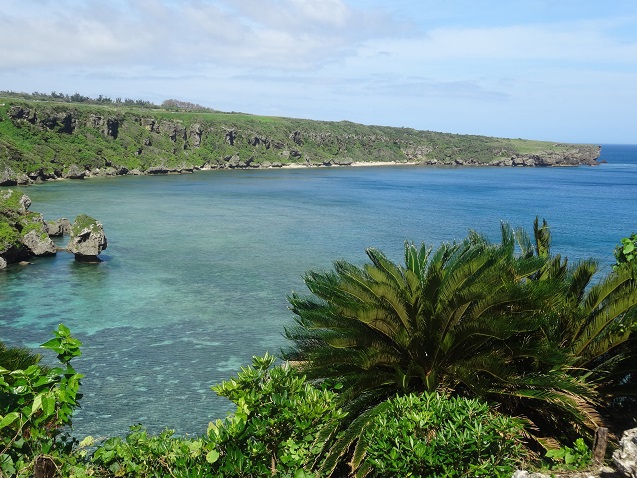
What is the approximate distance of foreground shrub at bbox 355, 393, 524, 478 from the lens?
6.87m

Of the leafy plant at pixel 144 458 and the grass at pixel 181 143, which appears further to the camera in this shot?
the grass at pixel 181 143

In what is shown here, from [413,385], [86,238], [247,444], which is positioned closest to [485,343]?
[413,385]

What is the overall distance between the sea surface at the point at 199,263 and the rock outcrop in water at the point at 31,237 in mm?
1096

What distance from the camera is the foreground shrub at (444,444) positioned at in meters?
6.87

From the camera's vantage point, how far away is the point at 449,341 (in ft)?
32.6

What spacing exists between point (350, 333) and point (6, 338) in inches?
751

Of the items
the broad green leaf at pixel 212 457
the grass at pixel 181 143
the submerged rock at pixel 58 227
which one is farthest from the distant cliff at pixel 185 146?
the broad green leaf at pixel 212 457

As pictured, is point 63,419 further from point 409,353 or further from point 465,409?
point 409,353

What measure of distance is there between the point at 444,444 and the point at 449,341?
3.19 m

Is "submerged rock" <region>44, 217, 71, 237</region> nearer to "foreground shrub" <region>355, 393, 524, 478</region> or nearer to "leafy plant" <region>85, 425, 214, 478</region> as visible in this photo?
"leafy plant" <region>85, 425, 214, 478</region>

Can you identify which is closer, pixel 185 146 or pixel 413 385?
pixel 413 385

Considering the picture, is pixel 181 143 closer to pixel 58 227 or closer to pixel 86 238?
pixel 58 227

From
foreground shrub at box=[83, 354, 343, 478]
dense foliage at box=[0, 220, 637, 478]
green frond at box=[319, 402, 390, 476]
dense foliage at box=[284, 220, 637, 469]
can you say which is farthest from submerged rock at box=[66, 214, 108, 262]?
foreground shrub at box=[83, 354, 343, 478]

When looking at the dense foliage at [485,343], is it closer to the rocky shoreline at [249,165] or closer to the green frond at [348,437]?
the green frond at [348,437]
